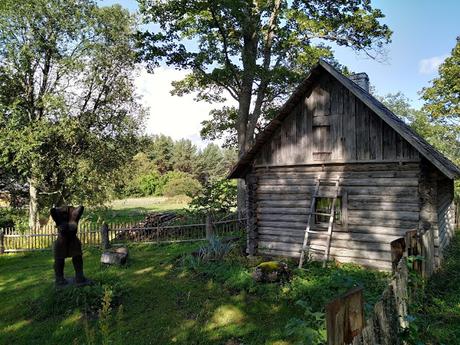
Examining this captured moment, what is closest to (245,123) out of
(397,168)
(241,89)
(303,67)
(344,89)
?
(241,89)

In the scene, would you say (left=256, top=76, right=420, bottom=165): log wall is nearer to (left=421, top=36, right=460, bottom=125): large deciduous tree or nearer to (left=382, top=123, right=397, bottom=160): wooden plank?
(left=382, top=123, right=397, bottom=160): wooden plank

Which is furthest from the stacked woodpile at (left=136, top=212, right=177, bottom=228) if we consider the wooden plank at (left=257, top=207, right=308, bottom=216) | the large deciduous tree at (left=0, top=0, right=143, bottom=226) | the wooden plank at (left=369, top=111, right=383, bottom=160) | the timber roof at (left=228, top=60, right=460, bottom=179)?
the wooden plank at (left=369, top=111, right=383, bottom=160)

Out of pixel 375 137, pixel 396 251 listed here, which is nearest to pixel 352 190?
pixel 375 137

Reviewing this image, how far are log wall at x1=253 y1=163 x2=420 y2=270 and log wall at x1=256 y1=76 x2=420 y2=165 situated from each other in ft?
1.11

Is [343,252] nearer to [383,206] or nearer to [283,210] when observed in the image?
[383,206]

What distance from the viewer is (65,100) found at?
2138 centimetres

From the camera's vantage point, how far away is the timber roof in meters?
9.27

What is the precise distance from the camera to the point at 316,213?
11102mm

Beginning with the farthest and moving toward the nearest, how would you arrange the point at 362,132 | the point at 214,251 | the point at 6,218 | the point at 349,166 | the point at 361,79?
the point at 6,218, the point at 361,79, the point at 214,251, the point at 349,166, the point at 362,132

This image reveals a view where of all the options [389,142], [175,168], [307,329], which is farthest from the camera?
[175,168]

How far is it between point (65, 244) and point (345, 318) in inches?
342

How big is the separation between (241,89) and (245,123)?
1.95 metres

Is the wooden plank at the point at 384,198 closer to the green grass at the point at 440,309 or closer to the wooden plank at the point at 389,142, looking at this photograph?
the wooden plank at the point at 389,142

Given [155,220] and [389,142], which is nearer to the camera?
[389,142]
